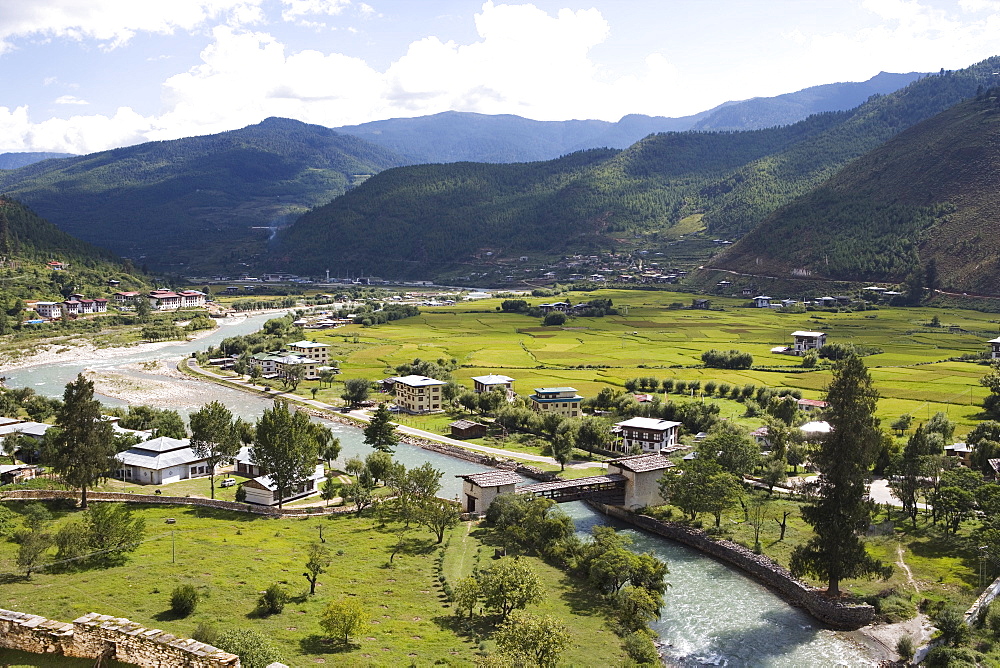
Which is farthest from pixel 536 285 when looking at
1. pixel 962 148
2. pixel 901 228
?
pixel 962 148

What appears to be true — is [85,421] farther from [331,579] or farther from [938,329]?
[938,329]

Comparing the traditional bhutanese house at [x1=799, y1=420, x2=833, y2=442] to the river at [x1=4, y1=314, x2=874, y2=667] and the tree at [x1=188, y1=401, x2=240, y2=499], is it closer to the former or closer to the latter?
the river at [x1=4, y1=314, x2=874, y2=667]

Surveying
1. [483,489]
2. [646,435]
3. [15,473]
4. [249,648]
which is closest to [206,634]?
[249,648]

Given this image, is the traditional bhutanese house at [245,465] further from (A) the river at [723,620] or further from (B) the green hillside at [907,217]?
(B) the green hillside at [907,217]

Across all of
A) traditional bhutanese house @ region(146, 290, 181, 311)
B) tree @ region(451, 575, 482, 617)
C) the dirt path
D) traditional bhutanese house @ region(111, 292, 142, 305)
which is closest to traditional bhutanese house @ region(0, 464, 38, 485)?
tree @ region(451, 575, 482, 617)

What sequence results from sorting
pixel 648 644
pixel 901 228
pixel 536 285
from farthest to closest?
pixel 536 285 < pixel 901 228 < pixel 648 644

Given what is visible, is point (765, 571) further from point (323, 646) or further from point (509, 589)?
point (323, 646)
